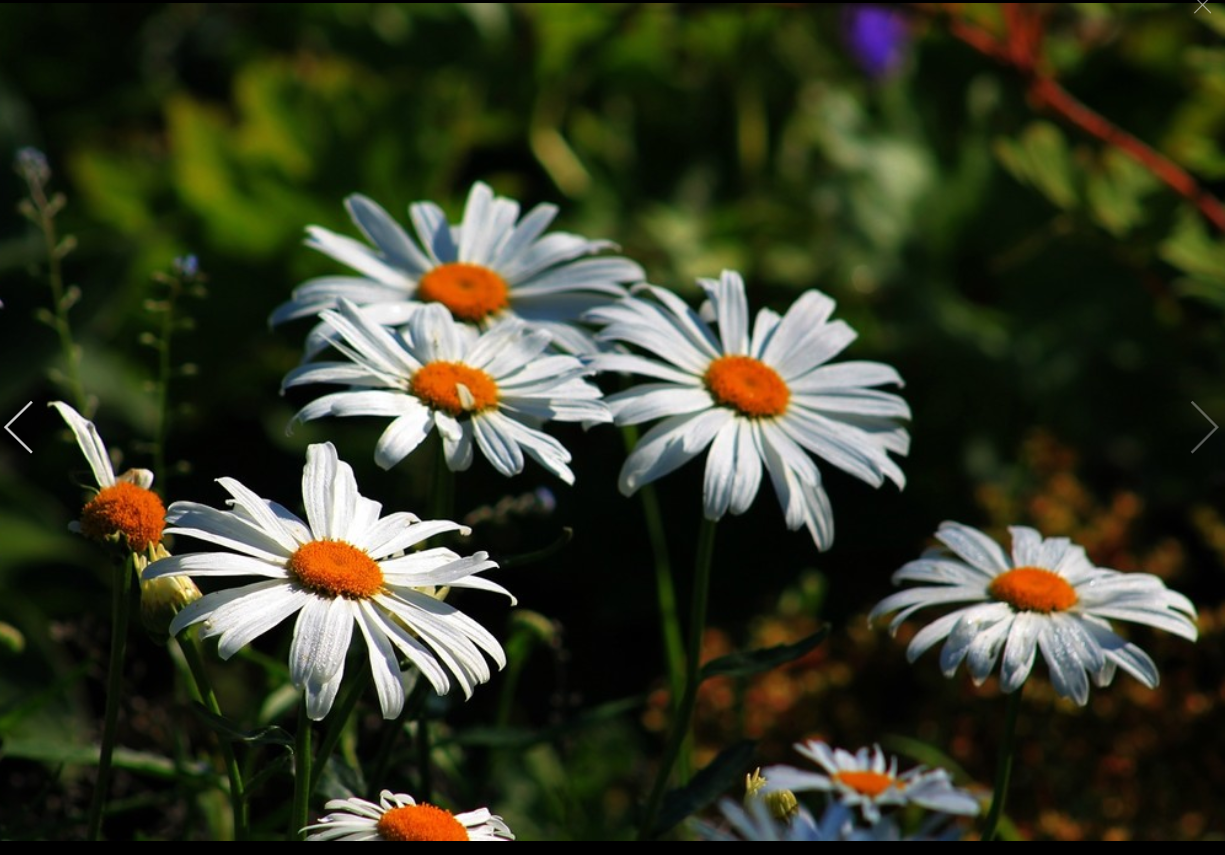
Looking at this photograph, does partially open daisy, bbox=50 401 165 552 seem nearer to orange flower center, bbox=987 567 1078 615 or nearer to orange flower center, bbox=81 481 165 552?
orange flower center, bbox=81 481 165 552

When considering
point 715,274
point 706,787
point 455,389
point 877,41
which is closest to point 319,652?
point 455,389

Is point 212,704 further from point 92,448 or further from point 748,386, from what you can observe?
point 748,386

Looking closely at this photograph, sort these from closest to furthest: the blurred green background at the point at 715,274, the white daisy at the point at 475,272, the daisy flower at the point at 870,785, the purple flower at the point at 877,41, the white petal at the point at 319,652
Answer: the white petal at the point at 319,652, the daisy flower at the point at 870,785, the white daisy at the point at 475,272, the blurred green background at the point at 715,274, the purple flower at the point at 877,41

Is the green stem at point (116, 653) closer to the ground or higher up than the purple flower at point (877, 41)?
closer to the ground

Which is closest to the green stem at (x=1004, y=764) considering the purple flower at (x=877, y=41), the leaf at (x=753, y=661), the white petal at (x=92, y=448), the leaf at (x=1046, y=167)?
the leaf at (x=753, y=661)

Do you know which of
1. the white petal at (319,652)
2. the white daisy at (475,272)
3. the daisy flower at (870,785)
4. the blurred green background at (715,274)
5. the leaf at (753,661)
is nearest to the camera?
the white petal at (319,652)

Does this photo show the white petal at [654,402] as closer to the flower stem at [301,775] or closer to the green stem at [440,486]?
the green stem at [440,486]

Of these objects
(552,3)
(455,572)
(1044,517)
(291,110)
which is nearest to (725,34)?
(552,3)
